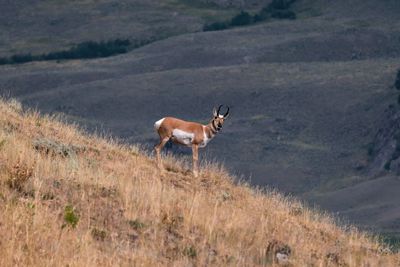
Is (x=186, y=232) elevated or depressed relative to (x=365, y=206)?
elevated

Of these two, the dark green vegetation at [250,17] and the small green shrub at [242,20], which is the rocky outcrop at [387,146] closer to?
the dark green vegetation at [250,17]

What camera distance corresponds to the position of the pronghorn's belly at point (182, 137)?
57.5ft

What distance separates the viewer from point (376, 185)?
71.9m

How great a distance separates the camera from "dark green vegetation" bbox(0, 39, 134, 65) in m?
117

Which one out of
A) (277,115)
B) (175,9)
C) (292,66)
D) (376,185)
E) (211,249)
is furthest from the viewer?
(175,9)

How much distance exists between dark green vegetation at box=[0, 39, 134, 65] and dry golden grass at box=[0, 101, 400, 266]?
101 metres

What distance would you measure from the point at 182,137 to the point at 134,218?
A: 15.2 feet

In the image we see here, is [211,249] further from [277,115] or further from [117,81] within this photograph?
[117,81]

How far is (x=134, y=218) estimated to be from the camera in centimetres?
1297

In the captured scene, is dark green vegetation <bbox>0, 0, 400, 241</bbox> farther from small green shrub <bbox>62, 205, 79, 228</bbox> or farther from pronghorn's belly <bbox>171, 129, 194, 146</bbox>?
small green shrub <bbox>62, 205, 79, 228</bbox>

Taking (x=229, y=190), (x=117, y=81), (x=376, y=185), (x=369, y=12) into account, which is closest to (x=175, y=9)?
(x=369, y=12)

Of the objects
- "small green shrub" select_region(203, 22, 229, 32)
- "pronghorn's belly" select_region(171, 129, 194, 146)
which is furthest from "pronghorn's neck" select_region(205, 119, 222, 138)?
"small green shrub" select_region(203, 22, 229, 32)

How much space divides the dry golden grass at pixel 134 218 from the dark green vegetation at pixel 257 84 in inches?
1685

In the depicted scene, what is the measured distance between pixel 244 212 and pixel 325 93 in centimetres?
7849
